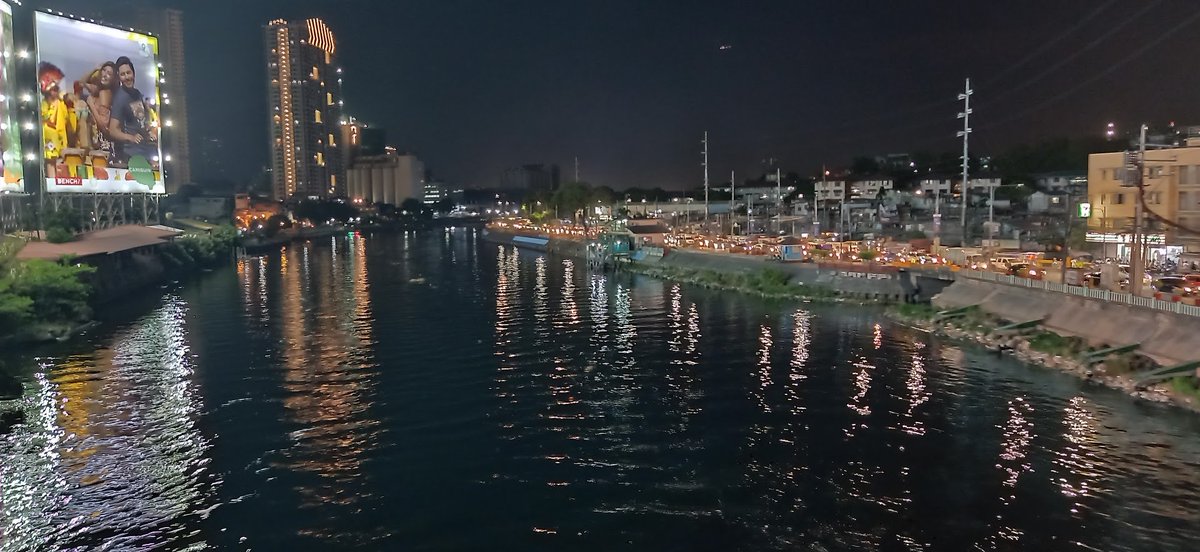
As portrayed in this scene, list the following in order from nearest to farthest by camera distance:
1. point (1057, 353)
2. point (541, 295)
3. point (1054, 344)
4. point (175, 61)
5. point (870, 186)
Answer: point (1057, 353) → point (1054, 344) → point (541, 295) → point (870, 186) → point (175, 61)

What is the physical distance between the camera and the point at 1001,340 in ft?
66.6

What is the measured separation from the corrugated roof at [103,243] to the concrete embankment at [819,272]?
2605cm

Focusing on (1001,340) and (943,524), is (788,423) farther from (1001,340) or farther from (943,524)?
(1001,340)

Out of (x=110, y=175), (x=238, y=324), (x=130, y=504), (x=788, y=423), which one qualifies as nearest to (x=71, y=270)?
(x=238, y=324)

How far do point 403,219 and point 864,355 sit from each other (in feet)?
380

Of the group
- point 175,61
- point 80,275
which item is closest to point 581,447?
point 80,275

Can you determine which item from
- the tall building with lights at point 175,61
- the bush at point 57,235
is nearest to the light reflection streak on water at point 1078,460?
the bush at point 57,235

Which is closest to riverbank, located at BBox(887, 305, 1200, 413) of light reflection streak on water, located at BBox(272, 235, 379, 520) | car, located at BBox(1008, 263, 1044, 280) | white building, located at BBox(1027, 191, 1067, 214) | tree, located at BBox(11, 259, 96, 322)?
car, located at BBox(1008, 263, 1044, 280)

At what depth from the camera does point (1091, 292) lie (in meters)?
19.7

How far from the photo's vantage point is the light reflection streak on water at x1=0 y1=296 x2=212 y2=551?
10.0m

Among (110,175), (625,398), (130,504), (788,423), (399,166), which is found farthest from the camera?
(399,166)

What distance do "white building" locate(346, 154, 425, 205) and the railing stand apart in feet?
469

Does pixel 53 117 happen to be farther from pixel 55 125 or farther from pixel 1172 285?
pixel 1172 285

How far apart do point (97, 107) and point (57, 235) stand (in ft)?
24.0
